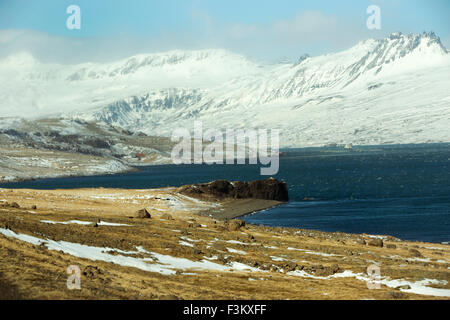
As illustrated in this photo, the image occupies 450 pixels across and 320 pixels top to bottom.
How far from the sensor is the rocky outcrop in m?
90.1

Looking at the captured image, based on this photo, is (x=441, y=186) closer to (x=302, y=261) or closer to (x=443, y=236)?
(x=443, y=236)

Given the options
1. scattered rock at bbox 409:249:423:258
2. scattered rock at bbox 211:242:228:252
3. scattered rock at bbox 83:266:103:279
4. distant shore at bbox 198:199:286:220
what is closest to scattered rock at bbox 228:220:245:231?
scattered rock at bbox 211:242:228:252

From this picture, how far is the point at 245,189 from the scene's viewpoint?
94.3 m

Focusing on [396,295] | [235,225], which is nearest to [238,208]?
[235,225]

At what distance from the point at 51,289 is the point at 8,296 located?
5.84 ft

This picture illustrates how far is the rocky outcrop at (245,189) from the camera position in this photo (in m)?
90.1

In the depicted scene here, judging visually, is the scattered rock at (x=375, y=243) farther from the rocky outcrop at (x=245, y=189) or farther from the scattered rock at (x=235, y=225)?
the rocky outcrop at (x=245, y=189)

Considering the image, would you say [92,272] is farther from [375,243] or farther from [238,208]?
[238,208]

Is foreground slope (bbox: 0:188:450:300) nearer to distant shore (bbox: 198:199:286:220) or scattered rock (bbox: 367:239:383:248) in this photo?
scattered rock (bbox: 367:239:383:248)

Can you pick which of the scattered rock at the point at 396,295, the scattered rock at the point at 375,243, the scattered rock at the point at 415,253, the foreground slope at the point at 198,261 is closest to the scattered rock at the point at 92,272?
the foreground slope at the point at 198,261
